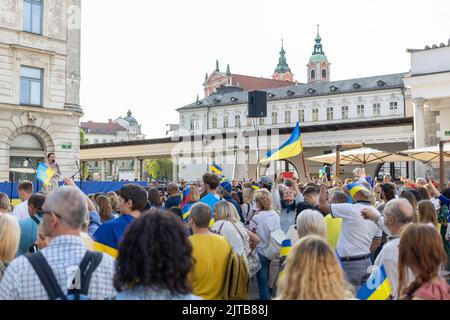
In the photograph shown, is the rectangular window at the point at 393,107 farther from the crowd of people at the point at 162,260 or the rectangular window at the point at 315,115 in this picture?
the crowd of people at the point at 162,260

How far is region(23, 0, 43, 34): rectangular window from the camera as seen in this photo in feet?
85.9

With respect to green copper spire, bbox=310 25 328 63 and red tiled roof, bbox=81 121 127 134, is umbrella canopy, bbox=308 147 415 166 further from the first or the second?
red tiled roof, bbox=81 121 127 134

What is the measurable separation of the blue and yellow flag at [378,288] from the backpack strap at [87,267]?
7.54ft

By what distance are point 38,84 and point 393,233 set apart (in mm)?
25577

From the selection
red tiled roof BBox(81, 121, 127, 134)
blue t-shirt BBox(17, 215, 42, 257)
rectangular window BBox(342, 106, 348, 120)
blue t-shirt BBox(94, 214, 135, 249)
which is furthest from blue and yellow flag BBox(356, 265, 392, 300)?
red tiled roof BBox(81, 121, 127, 134)

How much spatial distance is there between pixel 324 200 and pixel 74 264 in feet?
16.3

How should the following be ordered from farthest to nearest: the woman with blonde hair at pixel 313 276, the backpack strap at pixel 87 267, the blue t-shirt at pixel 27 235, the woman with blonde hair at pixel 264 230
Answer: the woman with blonde hair at pixel 264 230 < the blue t-shirt at pixel 27 235 < the backpack strap at pixel 87 267 < the woman with blonde hair at pixel 313 276

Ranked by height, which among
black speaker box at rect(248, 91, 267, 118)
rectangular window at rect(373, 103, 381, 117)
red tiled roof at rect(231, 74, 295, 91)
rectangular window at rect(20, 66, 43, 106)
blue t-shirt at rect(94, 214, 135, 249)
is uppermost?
red tiled roof at rect(231, 74, 295, 91)

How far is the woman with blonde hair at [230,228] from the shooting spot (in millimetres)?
5840

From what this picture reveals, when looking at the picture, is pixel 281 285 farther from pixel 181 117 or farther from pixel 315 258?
pixel 181 117

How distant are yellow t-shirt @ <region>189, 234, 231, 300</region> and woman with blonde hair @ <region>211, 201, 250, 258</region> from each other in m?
0.96

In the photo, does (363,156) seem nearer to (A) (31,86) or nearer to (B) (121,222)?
(B) (121,222)

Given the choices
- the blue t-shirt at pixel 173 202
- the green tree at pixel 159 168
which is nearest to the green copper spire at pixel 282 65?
the green tree at pixel 159 168
